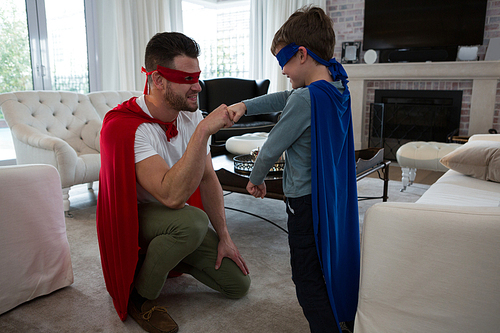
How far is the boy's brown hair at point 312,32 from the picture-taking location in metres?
1.20

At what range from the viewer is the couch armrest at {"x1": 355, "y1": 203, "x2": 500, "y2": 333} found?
95cm

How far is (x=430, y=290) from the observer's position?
1008 millimetres

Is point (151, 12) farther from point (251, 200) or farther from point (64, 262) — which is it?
point (64, 262)

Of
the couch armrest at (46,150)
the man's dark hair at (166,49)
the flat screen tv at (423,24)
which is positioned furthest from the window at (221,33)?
the man's dark hair at (166,49)

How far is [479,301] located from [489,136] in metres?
2.12

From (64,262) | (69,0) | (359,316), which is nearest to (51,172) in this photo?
(64,262)

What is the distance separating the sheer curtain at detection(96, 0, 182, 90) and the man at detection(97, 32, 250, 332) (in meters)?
3.75

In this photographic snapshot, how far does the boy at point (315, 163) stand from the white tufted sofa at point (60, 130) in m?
1.90

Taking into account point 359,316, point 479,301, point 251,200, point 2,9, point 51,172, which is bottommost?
point 251,200

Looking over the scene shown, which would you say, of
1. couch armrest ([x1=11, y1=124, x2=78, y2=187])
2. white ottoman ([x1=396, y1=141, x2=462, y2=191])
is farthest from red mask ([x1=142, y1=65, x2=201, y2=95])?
white ottoman ([x1=396, y1=141, x2=462, y2=191])

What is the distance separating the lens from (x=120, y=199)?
1.42 metres

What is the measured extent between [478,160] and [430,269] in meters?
1.39

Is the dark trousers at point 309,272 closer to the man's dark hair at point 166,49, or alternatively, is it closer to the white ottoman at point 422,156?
the man's dark hair at point 166,49

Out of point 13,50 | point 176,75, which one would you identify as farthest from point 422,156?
point 13,50
